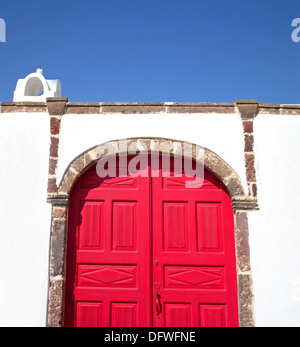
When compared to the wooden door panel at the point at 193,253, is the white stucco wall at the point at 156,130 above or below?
above

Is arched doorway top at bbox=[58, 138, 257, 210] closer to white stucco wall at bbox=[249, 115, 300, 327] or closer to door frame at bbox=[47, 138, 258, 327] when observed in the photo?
door frame at bbox=[47, 138, 258, 327]

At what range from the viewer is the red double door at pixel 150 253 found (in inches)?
135

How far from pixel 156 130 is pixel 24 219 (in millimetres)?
1732

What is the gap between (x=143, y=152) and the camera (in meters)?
3.74

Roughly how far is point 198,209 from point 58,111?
194cm

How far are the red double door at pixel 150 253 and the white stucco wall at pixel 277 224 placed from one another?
0.29 metres

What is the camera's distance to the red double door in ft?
11.2

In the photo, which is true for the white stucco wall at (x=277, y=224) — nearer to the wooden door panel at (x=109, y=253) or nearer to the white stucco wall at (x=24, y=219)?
the wooden door panel at (x=109, y=253)

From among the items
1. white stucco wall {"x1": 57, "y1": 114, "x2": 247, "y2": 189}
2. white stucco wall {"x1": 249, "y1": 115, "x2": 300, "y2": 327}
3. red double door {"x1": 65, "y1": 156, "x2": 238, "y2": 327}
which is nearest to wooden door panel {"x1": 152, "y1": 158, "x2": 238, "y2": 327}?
red double door {"x1": 65, "y1": 156, "x2": 238, "y2": 327}

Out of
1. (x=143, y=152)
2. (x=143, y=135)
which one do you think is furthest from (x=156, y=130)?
(x=143, y=152)

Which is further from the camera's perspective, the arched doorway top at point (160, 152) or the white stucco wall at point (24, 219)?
the arched doorway top at point (160, 152)

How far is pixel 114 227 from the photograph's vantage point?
11.8 ft

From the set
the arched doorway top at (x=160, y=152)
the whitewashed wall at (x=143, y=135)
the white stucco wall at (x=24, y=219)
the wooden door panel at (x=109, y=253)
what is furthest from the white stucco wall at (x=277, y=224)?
the white stucco wall at (x=24, y=219)

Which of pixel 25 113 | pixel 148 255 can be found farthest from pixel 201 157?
pixel 25 113
